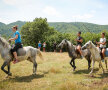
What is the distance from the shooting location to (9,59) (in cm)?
809

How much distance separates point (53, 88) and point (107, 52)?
5002mm

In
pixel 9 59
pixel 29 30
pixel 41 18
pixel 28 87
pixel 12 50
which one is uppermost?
pixel 41 18

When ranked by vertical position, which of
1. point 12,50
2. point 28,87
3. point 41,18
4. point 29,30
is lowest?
point 28,87

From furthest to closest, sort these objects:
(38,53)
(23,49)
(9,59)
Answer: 1. (38,53)
2. (23,49)
3. (9,59)

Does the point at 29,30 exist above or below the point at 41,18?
below

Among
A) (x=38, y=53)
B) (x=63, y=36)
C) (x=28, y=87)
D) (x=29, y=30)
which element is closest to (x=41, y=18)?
(x=29, y=30)

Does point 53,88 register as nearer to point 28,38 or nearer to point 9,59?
point 9,59

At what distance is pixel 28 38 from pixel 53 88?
4563cm

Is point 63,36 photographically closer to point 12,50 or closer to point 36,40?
point 36,40

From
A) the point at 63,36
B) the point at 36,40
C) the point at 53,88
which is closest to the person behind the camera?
Result: the point at 53,88

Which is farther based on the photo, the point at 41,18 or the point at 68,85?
the point at 41,18

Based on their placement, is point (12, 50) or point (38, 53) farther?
point (38, 53)

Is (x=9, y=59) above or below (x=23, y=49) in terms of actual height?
below

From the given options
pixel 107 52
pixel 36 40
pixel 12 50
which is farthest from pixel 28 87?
pixel 36 40
